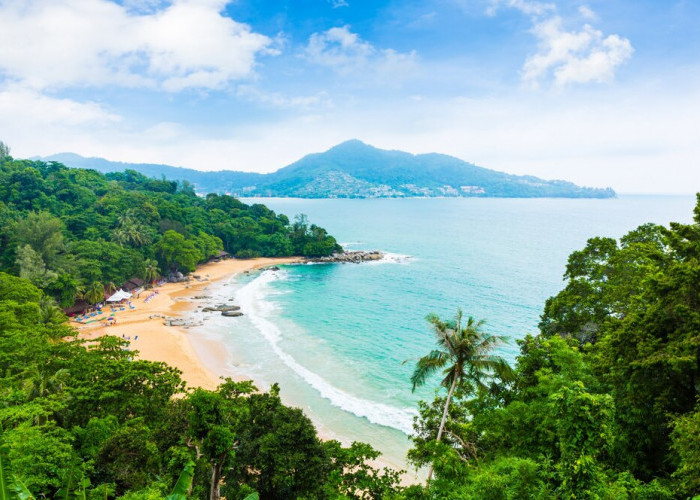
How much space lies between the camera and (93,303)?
45.9 metres

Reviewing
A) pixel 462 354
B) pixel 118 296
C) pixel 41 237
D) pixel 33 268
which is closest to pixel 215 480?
pixel 462 354

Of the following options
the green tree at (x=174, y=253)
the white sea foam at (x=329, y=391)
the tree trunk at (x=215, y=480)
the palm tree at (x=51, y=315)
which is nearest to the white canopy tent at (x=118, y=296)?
the palm tree at (x=51, y=315)

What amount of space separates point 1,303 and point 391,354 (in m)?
31.5

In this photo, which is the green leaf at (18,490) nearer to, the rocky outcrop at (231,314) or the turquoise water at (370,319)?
the turquoise water at (370,319)

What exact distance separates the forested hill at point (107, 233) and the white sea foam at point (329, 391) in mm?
19622

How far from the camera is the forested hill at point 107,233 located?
1718 inches

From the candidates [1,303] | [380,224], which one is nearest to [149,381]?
[1,303]

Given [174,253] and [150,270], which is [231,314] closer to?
[150,270]

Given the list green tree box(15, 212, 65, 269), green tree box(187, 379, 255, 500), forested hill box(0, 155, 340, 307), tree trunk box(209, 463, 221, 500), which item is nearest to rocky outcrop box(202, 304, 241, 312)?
forested hill box(0, 155, 340, 307)

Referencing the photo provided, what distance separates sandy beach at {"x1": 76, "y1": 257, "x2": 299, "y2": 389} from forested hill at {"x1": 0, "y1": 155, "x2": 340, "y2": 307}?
456cm

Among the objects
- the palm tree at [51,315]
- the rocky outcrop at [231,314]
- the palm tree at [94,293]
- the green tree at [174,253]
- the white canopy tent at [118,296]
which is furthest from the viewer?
the green tree at [174,253]

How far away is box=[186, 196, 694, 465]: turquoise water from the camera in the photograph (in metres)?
27.7

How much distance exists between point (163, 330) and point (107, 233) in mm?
29666

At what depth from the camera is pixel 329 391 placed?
2916 cm
